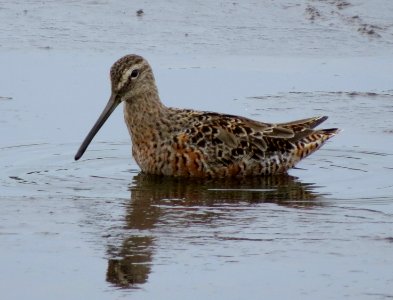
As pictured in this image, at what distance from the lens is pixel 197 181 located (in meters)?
10.1

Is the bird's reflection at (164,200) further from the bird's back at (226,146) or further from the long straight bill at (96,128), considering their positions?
the long straight bill at (96,128)

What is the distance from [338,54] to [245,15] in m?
1.78

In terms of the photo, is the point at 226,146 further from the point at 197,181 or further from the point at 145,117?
the point at 145,117

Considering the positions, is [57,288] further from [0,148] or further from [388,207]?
[0,148]

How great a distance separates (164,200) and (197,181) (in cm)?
102

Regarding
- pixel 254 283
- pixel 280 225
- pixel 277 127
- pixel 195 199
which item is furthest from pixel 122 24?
pixel 254 283

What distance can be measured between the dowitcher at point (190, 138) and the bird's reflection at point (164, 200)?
12 centimetres

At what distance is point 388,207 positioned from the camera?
891 centimetres

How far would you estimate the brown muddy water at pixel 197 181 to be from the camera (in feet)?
23.3

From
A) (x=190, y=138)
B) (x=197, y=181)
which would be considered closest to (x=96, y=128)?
(x=190, y=138)

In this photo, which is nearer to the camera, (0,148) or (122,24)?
(0,148)

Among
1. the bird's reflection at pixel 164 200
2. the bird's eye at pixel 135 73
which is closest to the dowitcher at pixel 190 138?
the bird's eye at pixel 135 73

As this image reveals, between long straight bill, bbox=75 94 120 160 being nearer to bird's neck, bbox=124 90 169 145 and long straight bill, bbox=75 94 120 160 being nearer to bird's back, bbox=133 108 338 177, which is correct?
bird's neck, bbox=124 90 169 145

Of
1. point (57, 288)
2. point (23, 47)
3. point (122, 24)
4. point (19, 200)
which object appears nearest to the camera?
point (57, 288)
